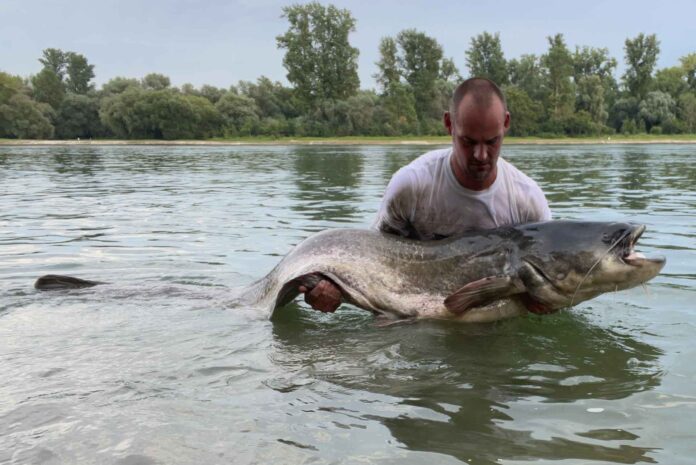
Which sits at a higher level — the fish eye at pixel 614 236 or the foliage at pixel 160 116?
the foliage at pixel 160 116

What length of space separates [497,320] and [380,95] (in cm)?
8119

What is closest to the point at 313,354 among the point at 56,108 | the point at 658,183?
the point at 658,183

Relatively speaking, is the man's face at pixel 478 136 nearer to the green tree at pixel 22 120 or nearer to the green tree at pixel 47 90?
the green tree at pixel 22 120

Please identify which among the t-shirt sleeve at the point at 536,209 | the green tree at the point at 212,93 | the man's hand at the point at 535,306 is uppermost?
the green tree at the point at 212,93

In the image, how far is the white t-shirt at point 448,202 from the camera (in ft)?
15.4

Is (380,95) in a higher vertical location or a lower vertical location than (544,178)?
higher

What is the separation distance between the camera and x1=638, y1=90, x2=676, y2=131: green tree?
2768 inches

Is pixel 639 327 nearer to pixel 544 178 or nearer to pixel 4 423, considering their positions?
pixel 4 423

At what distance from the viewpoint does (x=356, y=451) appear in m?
2.86

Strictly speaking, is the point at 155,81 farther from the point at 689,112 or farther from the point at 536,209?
the point at 536,209

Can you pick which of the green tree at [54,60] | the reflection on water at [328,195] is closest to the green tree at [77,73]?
the green tree at [54,60]

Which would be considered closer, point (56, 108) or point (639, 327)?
point (639, 327)

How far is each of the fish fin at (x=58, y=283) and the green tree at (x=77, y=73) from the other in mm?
125609

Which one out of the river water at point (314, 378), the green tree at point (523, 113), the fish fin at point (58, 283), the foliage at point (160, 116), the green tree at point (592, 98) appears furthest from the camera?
the foliage at point (160, 116)
